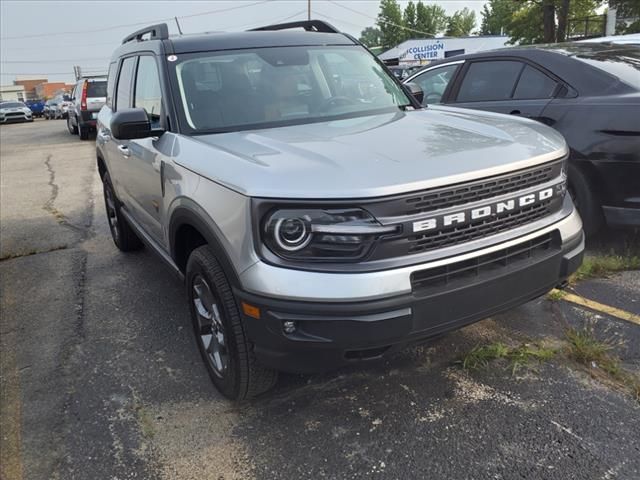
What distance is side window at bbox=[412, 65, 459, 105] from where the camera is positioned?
19.5 ft

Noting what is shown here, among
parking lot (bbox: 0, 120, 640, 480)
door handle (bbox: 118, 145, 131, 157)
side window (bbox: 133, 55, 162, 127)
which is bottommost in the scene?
parking lot (bbox: 0, 120, 640, 480)

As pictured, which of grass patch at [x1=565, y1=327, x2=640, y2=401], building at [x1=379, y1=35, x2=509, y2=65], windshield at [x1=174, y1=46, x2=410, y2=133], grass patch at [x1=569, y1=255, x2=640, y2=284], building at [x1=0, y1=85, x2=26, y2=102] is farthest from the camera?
building at [x1=0, y1=85, x2=26, y2=102]

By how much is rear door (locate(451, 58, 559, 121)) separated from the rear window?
14161 mm

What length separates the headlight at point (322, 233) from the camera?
→ 2.27m

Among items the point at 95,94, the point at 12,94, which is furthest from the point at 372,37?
the point at 95,94

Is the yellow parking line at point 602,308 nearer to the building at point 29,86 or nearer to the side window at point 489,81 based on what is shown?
the side window at point 489,81

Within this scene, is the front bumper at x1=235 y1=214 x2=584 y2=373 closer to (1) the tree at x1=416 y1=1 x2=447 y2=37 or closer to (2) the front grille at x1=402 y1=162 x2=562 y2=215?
(2) the front grille at x1=402 y1=162 x2=562 y2=215

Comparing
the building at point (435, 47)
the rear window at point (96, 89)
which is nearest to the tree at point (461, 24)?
the building at point (435, 47)

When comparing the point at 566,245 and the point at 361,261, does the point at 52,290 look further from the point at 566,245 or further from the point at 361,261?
the point at 566,245

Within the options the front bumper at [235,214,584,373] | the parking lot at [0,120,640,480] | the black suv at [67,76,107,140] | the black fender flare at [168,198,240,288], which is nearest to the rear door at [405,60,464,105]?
the parking lot at [0,120,640,480]

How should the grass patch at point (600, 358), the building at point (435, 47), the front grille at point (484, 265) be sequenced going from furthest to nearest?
the building at point (435, 47) < the grass patch at point (600, 358) < the front grille at point (484, 265)

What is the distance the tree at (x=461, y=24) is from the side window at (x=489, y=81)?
8510 cm

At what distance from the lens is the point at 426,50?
1483 inches

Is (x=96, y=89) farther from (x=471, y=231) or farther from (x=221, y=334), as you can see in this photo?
(x=471, y=231)
